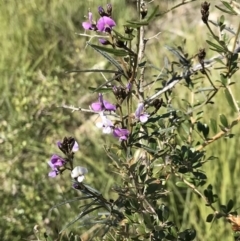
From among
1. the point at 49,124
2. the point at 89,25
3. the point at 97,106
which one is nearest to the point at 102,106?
the point at 97,106

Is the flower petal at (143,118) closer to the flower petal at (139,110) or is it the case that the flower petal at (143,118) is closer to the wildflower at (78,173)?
the flower petal at (139,110)

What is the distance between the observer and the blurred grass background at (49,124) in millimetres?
1711

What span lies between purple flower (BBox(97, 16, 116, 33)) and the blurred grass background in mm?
548

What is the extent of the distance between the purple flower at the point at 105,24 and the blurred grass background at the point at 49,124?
55 cm

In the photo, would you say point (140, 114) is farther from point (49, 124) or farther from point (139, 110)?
point (49, 124)

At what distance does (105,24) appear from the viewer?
28.1 inches

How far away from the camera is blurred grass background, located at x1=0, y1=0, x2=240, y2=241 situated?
171 centimetres

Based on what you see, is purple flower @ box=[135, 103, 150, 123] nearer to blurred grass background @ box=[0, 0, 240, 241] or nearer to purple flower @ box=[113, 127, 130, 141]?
purple flower @ box=[113, 127, 130, 141]

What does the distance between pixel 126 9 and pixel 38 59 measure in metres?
0.64

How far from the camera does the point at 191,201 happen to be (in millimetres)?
1771

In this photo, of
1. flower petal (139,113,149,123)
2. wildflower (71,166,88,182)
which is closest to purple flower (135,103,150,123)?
flower petal (139,113,149,123)

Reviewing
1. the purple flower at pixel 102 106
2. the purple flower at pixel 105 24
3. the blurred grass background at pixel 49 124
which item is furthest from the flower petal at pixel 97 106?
the blurred grass background at pixel 49 124

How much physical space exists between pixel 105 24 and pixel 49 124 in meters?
1.34

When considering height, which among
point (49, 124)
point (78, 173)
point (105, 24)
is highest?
point (49, 124)
